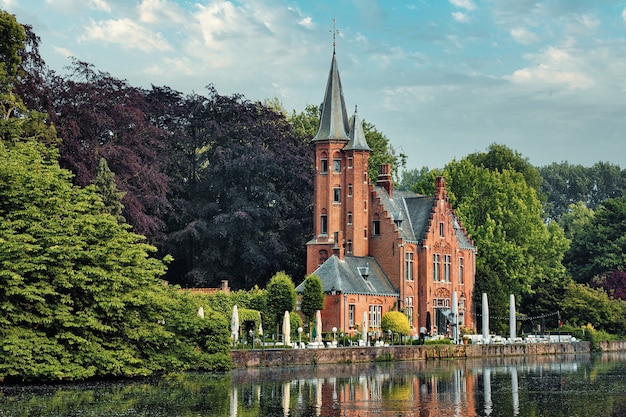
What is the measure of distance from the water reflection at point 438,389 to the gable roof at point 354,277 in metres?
11.5

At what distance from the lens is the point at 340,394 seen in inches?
1497

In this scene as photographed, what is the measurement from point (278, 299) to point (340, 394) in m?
24.2

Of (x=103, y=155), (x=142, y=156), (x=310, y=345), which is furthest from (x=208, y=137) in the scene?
(x=310, y=345)

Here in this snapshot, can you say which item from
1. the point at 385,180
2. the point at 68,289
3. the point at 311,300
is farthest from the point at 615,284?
the point at 68,289

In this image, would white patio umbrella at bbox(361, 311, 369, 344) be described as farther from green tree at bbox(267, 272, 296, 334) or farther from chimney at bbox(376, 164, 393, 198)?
chimney at bbox(376, 164, 393, 198)

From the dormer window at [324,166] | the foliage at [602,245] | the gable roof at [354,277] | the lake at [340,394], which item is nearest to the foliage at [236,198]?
the dormer window at [324,166]

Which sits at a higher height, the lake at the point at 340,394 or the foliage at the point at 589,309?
the foliage at the point at 589,309

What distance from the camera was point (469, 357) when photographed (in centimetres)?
6538

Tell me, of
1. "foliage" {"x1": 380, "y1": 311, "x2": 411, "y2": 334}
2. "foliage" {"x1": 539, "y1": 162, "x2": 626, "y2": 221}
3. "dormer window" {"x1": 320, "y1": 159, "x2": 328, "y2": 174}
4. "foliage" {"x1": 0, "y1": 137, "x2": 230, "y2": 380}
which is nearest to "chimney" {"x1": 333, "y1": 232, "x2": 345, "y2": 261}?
"dormer window" {"x1": 320, "y1": 159, "x2": 328, "y2": 174}

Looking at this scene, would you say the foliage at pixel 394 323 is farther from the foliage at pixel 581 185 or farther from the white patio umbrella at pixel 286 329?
the foliage at pixel 581 185

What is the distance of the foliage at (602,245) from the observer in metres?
93.7

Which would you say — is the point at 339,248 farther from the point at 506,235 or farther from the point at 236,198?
the point at 506,235

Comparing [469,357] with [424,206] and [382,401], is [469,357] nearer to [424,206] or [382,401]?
[424,206]

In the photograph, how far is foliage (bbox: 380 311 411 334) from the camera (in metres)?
64.8
